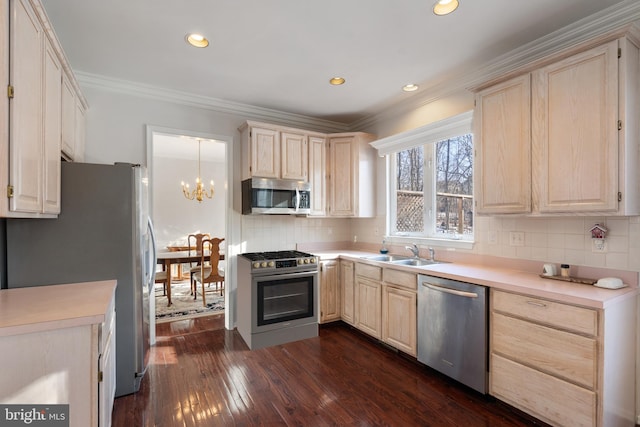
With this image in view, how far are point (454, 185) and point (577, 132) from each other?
49.2 inches

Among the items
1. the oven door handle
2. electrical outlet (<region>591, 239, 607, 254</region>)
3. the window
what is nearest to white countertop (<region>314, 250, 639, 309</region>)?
electrical outlet (<region>591, 239, 607, 254</region>)

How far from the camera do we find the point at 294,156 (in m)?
3.80

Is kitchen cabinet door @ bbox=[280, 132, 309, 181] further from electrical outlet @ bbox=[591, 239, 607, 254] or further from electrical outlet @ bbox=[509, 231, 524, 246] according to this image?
electrical outlet @ bbox=[591, 239, 607, 254]

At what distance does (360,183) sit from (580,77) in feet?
7.80

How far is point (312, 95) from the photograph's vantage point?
3471 millimetres

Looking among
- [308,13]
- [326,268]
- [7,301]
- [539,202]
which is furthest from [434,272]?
[7,301]

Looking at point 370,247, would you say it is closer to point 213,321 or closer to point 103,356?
point 213,321

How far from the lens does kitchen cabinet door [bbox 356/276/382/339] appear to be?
3162 mm

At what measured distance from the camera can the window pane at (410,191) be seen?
3.54 m

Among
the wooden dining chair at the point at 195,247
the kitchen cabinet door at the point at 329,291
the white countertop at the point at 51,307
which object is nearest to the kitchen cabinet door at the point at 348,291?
the kitchen cabinet door at the point at 329,291

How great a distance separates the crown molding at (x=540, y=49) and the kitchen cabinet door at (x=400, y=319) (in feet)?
6.29

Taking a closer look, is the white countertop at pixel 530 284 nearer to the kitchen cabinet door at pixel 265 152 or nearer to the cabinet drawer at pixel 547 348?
the cabinet drawer at pixel 547 348

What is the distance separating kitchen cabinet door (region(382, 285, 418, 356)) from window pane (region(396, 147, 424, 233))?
0.94 meters

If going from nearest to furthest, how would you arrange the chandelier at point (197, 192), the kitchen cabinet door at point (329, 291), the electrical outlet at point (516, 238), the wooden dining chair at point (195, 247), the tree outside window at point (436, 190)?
the electrical outlet at point (516, 238), the tree outside window at point (436, 190), the kitchen cabinet door at point (329, 291), the wooden dining chair at point (195, 247), the chandelier at point (197, 192)
